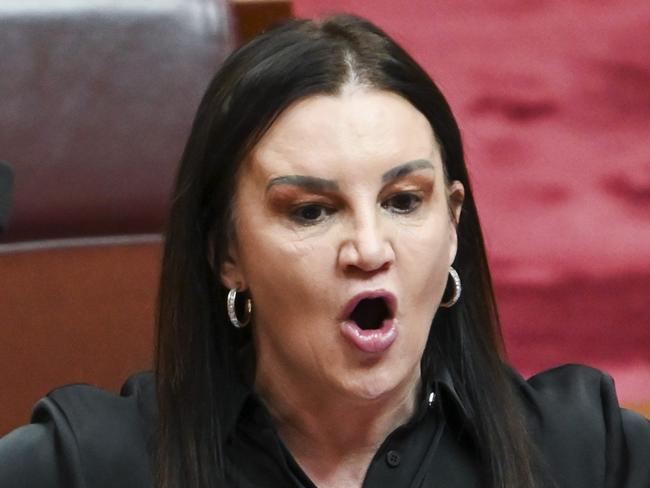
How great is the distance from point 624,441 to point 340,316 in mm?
194

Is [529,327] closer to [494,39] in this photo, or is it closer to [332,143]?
[494,39]

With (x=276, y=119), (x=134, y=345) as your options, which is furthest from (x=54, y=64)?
(x=276, y=119)

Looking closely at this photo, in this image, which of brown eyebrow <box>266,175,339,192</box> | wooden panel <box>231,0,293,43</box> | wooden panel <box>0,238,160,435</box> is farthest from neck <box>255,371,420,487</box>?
wooden panel <box>231,0,293,43</box>

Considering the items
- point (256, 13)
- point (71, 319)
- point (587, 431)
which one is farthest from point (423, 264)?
point (256, 13)

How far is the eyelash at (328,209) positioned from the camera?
2.69 feet

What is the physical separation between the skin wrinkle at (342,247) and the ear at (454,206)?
14 mm

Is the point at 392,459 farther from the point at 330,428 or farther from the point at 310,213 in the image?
the point at 310,213

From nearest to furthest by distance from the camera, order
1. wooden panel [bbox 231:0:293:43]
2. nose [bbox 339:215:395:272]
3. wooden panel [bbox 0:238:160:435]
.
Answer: nose [bbox 339:215:395:272]
wooden panel [bbox 0:238:160:435]
wooden panel [bbox 231:0:293:43]

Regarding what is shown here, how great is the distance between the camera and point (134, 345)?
114 cm

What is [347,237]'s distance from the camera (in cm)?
81

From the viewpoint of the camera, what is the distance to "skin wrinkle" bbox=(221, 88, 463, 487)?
2.66 feet

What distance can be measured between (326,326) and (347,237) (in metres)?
0.05

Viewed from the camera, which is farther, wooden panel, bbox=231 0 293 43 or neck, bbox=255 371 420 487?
wooden panel, bbox=231 0 293 43

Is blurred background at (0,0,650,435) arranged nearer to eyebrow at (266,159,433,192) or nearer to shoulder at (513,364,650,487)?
eyebrow at (266,159,433,192)
